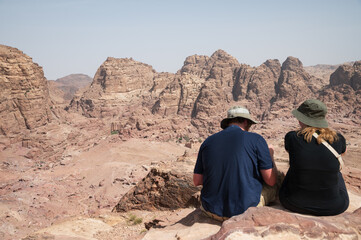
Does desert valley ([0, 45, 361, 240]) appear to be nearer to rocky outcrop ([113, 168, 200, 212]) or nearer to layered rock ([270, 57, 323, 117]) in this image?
rocky outcrop ([113, 168, 200, 212])

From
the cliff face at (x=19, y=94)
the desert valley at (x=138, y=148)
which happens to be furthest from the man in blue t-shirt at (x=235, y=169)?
the cliff face at (x=19, y=94)

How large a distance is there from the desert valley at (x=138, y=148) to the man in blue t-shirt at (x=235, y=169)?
0.28 m

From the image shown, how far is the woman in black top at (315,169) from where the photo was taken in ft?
8.89

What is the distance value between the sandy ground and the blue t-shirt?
0.46 meters

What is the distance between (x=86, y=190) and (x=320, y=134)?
18.2 metres

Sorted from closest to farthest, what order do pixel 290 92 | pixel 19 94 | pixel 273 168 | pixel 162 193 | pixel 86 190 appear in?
pixel 273 168 → pixel 162 193 → pixel 86 190 → pixel 19 94 → pixel 290 92

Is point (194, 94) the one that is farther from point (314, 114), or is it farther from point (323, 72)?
point (323, 72)

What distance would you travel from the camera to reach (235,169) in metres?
2.96

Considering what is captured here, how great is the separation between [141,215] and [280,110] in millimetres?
38725

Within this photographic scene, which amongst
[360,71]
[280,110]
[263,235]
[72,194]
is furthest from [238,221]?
[360,71]

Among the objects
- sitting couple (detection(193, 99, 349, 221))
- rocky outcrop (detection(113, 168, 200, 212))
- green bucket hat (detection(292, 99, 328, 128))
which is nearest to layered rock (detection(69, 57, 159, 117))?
rocky outcrop (detection(113, 168, 200, 212))

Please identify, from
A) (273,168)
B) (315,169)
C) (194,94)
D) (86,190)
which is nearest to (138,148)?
(86,190)

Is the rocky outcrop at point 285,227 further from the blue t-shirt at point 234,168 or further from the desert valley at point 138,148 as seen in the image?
the blue t-shirt at point 234,168

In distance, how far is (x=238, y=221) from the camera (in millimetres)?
2561
